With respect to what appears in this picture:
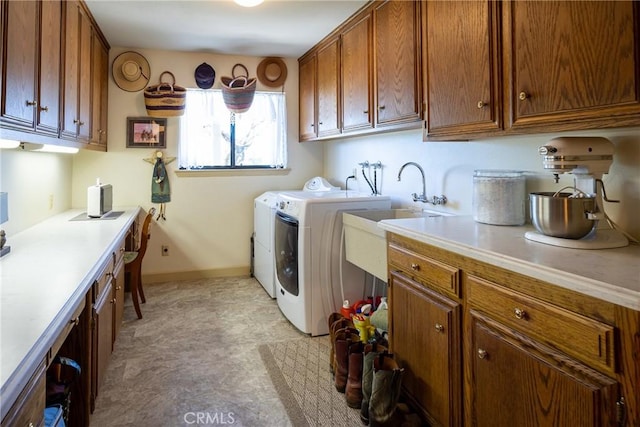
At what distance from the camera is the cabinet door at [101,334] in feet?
6.27

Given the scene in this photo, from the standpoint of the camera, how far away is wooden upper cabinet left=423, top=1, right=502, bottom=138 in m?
1.75

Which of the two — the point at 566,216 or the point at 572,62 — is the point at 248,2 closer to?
the point at 572,62

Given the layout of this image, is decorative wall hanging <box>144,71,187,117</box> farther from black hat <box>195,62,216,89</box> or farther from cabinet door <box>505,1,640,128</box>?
cabinet door <box>505,1,640,128</box>

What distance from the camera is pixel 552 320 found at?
1.18 metres

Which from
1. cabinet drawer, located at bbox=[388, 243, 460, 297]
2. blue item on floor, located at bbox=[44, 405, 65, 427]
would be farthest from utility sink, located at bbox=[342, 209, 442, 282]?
→ blue item on floor, located at bbox=[44, 405, 65, 427]

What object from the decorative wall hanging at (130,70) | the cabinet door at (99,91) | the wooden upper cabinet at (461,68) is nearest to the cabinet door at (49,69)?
the cabinet door at (99,91)

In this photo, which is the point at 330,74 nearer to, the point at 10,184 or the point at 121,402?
the point at 10,184

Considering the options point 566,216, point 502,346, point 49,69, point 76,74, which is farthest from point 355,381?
point 76,74

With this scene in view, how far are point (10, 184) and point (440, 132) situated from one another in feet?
8.12

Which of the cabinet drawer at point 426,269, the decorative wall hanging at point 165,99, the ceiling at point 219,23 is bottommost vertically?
the cabinet drawer at point 426,269

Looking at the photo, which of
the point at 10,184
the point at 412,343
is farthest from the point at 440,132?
the point at 10,184

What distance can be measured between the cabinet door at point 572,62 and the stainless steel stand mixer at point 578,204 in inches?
5.1


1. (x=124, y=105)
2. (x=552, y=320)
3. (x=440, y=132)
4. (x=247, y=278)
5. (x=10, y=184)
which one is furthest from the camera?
(x=247, y=278)

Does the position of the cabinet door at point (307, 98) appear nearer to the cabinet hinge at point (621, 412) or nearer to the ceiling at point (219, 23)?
the ceiling at point (219, 23)
